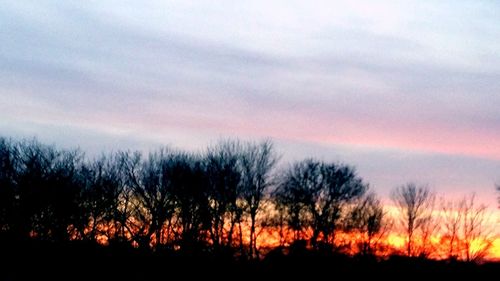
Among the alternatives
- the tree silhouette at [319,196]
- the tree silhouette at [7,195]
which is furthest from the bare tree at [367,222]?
the tree silhouette at [7,195]

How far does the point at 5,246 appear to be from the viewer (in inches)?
2606

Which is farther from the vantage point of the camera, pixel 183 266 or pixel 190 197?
pixel 190 197

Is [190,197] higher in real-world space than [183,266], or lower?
higher

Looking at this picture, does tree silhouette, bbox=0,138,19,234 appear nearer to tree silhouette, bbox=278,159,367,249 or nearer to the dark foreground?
the dark foreground

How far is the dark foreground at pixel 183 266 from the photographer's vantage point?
6178cm

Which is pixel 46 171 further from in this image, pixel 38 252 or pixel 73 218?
pixel 38 252

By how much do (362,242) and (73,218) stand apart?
120 feet

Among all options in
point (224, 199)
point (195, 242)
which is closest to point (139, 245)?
point (195, 242)

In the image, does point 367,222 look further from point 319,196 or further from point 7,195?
point 7,195

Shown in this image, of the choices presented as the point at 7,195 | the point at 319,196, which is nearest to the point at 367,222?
the point at 319,196

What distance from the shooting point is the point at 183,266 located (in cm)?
6556

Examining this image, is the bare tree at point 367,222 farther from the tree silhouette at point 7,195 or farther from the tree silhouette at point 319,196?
the tree silhouette at point 7,195

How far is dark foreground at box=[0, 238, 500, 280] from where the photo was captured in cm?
6178

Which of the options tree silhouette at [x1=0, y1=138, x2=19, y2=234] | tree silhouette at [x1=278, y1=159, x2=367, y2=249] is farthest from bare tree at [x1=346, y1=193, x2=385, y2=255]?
tree silhouette at [x1=0, y1=138, x2=19, y2=234]
